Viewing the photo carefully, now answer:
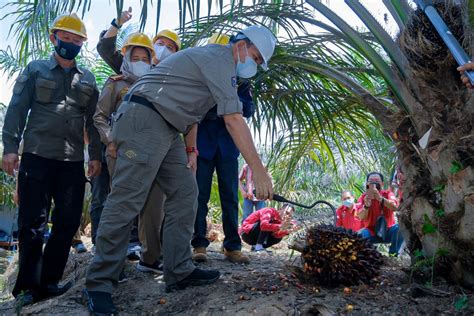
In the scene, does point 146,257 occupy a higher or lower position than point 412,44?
lower

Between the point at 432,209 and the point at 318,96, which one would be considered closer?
the point at 432,209

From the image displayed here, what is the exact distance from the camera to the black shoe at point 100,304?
3.05 m

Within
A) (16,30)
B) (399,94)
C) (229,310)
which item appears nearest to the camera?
(229,310)

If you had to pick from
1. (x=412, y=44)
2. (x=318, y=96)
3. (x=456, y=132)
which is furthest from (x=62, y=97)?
(x=456, y=132)

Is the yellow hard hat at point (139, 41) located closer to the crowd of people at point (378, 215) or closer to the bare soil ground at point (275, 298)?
the bare soil ground at point (275, 298)

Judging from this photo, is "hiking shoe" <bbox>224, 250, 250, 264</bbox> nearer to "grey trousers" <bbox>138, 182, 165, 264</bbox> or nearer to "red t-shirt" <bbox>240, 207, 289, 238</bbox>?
"grey trousers" <bbox>138, 182, 165, 264</bbox>

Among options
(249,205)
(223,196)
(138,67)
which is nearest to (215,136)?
(223,196)

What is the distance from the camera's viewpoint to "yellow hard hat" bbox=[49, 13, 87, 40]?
378 cm

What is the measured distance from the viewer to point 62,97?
382cm

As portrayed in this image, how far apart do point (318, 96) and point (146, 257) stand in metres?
2.04

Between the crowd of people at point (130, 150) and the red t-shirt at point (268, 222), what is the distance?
1417mm

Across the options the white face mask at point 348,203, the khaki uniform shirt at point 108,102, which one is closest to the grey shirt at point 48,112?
the khaki uniform shirt at point 108,102

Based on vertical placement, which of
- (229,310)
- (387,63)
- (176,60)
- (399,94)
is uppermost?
(176,60)

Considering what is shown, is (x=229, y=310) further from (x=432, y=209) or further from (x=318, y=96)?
(x=318, y=96)
